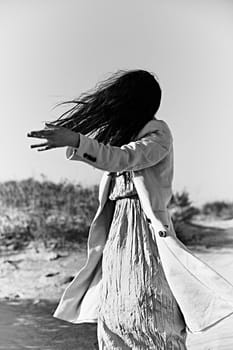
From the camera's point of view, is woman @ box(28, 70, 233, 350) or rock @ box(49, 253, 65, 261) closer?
woman @ box(28, 70, 233, 350)

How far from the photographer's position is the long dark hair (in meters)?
1.40

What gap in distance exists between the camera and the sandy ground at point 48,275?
2.20m

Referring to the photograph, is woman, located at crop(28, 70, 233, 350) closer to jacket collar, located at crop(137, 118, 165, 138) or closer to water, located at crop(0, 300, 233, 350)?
jacket collar, located at crop(137, 118, 165, 138)

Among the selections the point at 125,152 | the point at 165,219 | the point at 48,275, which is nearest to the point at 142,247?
the point at 165,219

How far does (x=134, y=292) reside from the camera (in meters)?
1.36

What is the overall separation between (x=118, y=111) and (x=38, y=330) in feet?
3.49

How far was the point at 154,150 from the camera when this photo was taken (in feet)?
4.42

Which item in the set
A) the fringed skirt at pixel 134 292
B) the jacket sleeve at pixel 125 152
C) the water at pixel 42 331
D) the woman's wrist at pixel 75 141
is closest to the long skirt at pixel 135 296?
the fringed skirt at pixel 134 292

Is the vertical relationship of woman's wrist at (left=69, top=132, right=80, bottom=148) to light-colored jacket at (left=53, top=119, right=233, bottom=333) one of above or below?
above

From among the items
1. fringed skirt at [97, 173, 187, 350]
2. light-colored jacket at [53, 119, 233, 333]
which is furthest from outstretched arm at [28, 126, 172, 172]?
fringed skirt at [97, 173, 187, 350]

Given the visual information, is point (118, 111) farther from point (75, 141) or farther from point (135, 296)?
point (135, 296)

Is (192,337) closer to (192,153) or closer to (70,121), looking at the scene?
(192,153)

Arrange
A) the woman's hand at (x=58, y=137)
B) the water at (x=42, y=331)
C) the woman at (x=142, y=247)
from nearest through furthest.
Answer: the woman's hand at (x=58, y=137), the woman at (x=142, y=247), the water at (x=42, y=331)

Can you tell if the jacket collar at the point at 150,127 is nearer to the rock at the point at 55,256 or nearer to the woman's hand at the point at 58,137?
the woman's hand at the point at 58,137
